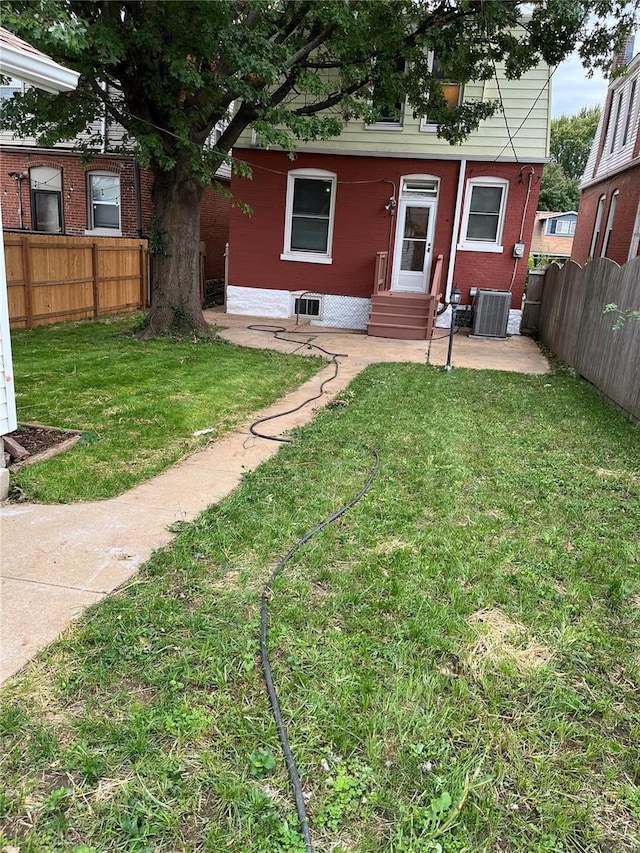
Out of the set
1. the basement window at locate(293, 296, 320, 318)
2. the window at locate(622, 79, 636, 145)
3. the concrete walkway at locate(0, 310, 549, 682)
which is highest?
the window at locate(622, 79, 636, 145)

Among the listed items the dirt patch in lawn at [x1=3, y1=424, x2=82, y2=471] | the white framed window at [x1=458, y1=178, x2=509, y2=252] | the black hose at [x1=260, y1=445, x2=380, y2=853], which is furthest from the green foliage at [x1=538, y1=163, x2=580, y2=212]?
the black hose at [x1=260, y1=445, x2=380, y2=853]

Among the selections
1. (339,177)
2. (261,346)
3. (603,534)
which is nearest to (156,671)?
(603,534)

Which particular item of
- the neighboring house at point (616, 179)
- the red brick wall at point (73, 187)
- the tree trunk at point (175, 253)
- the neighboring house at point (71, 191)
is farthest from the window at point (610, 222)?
the red brick wall at point (73, 187)

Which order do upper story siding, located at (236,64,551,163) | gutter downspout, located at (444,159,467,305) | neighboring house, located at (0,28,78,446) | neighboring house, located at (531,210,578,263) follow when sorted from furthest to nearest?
neighboring house, located at (531,210,578,263) → gutter downspout, located at (444,159,467,305) → upper story siding, located at (236,64,551,163) → neighboring house, located at (0,28,78,446)

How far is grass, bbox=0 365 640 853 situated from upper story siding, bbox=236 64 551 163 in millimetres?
10534

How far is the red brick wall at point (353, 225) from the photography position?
12.8 meters

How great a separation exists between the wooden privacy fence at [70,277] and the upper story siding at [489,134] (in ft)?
12.6

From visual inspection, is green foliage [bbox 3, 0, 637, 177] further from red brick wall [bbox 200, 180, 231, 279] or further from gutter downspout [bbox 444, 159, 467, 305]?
red brick wall [bbox 200, 180, 231, 279]

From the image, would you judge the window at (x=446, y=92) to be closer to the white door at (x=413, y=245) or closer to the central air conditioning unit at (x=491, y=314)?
the white door at (x=413, y=245)

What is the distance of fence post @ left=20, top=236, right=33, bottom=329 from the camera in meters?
9.83

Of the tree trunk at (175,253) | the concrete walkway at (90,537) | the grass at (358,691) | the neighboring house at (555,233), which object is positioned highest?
the neighboring house at (555,233)

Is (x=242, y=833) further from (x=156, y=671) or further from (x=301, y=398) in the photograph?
(x=301, y=398)

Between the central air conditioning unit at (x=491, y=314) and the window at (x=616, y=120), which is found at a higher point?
the window at (x=616, y=120)

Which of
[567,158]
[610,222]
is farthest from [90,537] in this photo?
[567,158]
